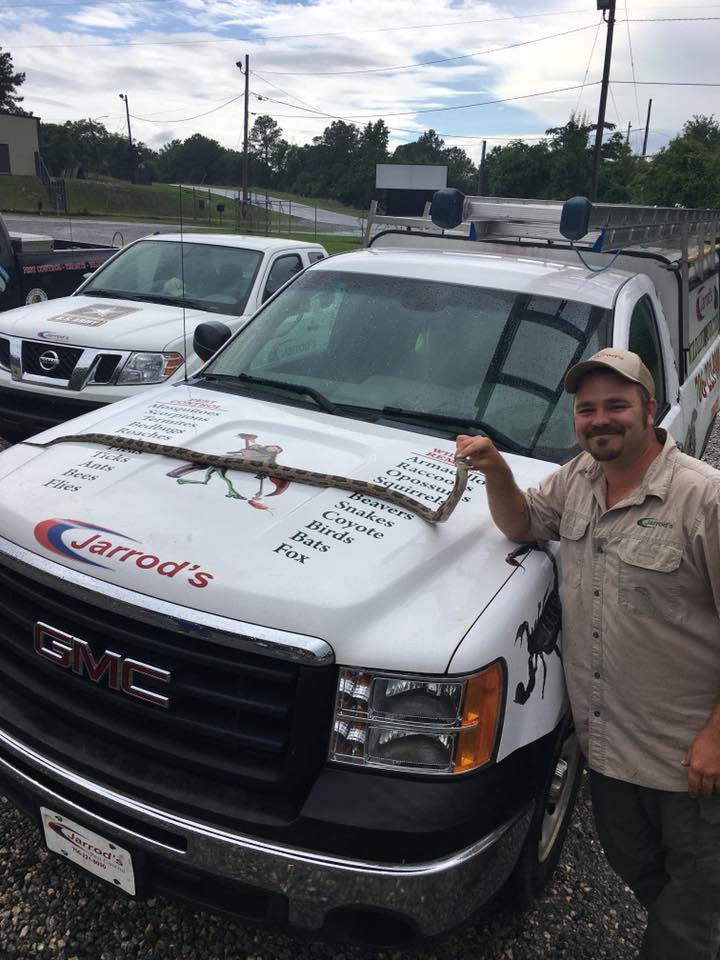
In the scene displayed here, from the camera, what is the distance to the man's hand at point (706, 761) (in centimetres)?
196

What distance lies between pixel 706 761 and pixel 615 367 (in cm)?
101

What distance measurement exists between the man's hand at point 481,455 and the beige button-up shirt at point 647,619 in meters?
0.27

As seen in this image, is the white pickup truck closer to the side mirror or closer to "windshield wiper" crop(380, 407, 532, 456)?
the side mirror

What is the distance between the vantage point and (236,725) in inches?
78.6

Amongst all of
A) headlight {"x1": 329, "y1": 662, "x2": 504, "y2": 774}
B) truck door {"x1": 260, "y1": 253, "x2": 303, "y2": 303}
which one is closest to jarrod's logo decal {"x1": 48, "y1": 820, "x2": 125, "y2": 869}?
headlight {"x1": 329, "y1": 662, "x2": 504, "y2": 774}

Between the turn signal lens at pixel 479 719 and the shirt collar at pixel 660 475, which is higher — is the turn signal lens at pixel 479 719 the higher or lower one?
the lower one

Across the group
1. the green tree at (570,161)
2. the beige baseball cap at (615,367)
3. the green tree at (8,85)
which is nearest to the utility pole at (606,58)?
the green tree at (570,161)

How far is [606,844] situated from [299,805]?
1034mm

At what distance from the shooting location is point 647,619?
2.03 m

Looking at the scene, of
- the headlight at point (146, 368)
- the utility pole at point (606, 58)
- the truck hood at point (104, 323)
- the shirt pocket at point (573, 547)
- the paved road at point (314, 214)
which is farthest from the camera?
the paved road at point (314, 214)

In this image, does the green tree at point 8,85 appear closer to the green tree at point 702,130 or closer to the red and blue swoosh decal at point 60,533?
the green tree at point 702,130

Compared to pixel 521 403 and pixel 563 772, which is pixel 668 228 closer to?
pixel 521 403

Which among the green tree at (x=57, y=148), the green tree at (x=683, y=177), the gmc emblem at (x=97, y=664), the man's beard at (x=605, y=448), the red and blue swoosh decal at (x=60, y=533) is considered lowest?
the gmc emblem at (x=97, y=664)

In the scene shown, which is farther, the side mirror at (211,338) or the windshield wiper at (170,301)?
the windshield wiper at (170,301)
